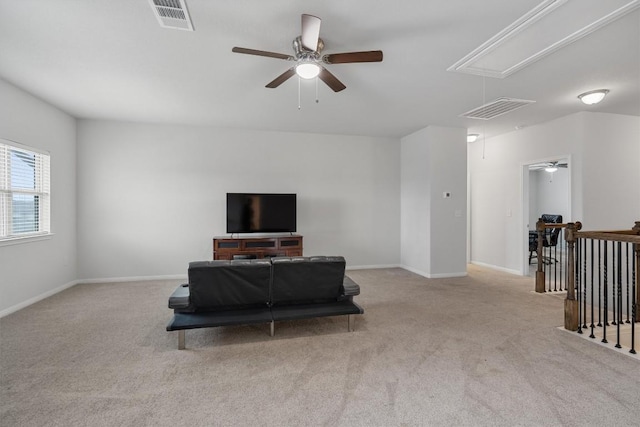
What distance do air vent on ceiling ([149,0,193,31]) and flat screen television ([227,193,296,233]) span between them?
122 inches

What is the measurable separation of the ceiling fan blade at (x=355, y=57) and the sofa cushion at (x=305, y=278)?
5.78ft

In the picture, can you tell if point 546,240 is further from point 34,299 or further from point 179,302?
point 34,299

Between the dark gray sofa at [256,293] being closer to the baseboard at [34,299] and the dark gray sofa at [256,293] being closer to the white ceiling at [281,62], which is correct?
the white ceiling at [281,62]

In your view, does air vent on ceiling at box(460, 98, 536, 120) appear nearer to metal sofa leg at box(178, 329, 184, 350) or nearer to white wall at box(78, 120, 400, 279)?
white wall at box(78, 120, 400, 279)

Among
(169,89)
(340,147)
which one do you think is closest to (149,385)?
(169,89)

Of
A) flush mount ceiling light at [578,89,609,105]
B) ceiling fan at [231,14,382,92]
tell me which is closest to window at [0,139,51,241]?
ceiling fan at [231,14,382,92]

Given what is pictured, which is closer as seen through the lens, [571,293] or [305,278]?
[305,278]

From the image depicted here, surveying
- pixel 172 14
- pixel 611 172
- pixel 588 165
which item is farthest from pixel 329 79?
Answer: pixel 611 172

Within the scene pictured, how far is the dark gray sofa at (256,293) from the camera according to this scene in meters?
Answer: 2.71

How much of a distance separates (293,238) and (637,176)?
5789mm

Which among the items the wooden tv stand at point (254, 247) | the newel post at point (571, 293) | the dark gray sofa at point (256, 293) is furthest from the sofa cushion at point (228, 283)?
the newel post at point (571, 293)

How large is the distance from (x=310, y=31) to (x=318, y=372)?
2.59 metres

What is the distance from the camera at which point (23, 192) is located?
13.0ft

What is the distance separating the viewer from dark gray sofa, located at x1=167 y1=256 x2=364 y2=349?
2707 millimetres
